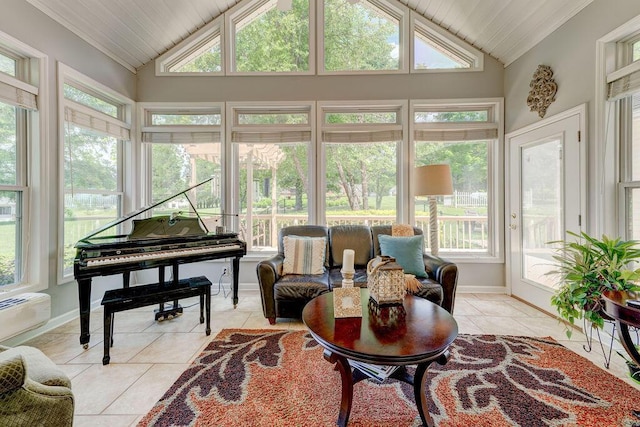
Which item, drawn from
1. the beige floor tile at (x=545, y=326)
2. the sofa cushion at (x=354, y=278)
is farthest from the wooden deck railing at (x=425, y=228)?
the beige floor tile at (x=545, y=326)

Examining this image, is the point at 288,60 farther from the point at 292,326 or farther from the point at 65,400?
the point at 65,400

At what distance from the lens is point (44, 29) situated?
2639 millimetres

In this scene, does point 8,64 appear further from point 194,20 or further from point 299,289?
point 299,289

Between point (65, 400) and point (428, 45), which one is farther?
point (428, 45)

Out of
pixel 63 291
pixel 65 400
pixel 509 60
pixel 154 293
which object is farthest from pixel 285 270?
pixel 509 60

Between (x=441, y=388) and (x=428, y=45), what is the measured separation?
13.6 ft

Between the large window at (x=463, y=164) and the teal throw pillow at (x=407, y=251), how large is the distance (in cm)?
101

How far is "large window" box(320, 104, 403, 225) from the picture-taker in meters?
3.91

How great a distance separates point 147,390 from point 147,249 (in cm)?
117

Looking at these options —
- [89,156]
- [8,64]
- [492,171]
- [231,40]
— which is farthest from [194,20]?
[492,171]

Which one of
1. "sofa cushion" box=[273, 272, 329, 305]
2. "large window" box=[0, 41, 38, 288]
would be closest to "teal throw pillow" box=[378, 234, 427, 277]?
"sofa cushion" box=[273, 272, 329, 305]

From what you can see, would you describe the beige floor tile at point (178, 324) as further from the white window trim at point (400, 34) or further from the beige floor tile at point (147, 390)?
the white window trim at point (400, 34)

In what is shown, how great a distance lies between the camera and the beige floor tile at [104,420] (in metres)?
1.53

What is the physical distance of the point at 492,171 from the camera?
386cm
